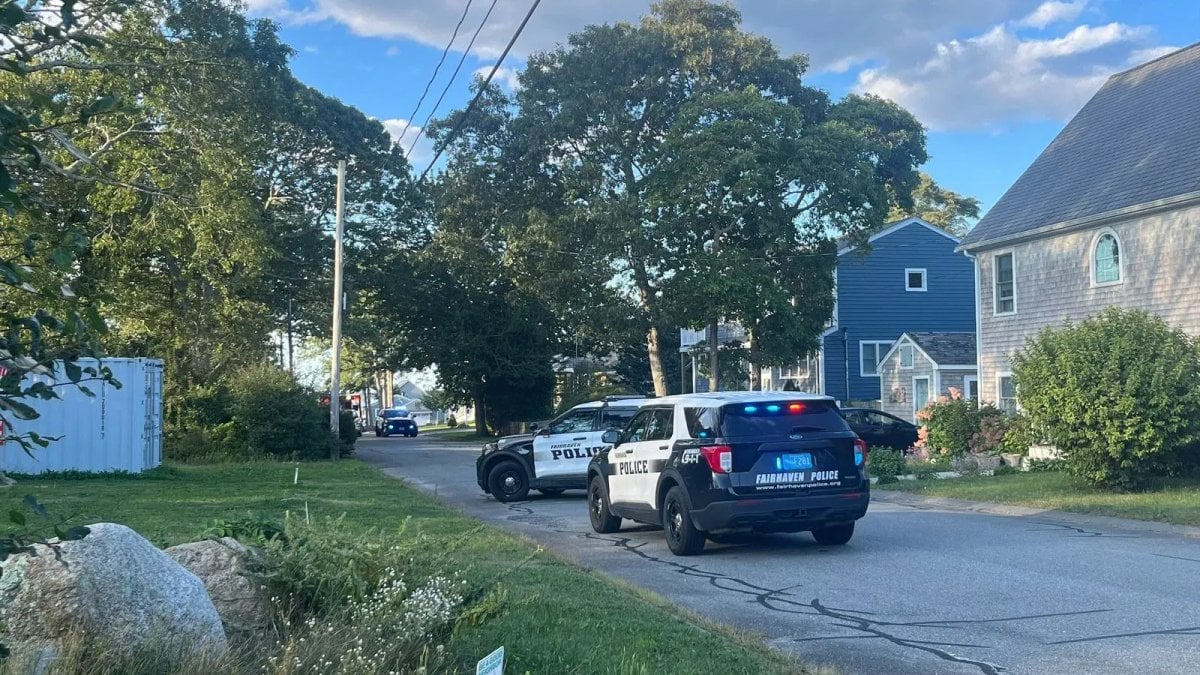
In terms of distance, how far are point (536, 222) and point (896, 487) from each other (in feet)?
74.6

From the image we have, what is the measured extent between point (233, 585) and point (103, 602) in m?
1.16

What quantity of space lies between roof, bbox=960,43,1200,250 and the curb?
9.26 metres

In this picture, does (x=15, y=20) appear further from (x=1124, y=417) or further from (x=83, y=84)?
(x=83, y=84)

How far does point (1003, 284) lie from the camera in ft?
93.6

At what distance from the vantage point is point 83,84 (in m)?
24.3

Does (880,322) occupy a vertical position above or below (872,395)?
above

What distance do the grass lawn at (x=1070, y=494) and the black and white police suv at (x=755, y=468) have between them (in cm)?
509

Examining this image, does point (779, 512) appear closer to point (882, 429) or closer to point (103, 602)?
point (103, 602)

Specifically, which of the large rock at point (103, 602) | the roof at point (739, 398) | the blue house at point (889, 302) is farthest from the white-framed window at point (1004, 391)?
the large rock at point (103, 602)

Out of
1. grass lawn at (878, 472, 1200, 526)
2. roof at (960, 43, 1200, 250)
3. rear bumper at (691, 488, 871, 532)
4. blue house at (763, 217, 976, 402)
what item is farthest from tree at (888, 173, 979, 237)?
rear bumper at (691, 488, 871, 532)

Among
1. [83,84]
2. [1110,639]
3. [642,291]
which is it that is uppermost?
[83,84]

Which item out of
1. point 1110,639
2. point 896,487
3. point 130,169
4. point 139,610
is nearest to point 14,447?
point 130,169

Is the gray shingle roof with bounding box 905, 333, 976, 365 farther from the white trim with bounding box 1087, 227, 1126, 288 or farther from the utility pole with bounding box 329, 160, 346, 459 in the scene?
the utility pole with bounding box 329, 160, 346, 459

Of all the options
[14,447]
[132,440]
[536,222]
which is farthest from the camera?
[536,222]
